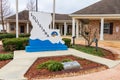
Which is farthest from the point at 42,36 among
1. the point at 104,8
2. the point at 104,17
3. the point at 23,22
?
the point at 23,22

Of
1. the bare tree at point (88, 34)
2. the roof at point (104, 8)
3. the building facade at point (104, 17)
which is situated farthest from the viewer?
the roof at point (104, 8)

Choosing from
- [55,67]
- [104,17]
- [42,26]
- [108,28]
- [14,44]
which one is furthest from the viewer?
[108,28]

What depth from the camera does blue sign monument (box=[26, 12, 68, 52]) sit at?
14.0m

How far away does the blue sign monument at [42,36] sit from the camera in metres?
14.0

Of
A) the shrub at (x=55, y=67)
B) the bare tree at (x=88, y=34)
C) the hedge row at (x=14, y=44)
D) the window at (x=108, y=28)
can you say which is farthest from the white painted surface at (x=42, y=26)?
the window at (x=108, y=28)

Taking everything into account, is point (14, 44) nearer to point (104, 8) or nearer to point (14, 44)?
point (14, 44)

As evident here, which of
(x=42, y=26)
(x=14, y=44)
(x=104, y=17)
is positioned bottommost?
(x=14, y=44)

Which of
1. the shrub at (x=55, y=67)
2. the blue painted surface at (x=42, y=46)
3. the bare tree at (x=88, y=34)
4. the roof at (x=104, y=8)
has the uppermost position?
the roof at (x=104, y=8)

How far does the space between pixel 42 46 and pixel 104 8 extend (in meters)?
14.7

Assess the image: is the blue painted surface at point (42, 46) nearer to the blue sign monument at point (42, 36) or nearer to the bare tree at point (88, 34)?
the blue sign monument at point (42, 36)

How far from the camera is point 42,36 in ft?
46.7

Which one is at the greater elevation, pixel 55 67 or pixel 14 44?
pixel 14 44

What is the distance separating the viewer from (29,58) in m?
11.5

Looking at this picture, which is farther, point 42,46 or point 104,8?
point 104,8
